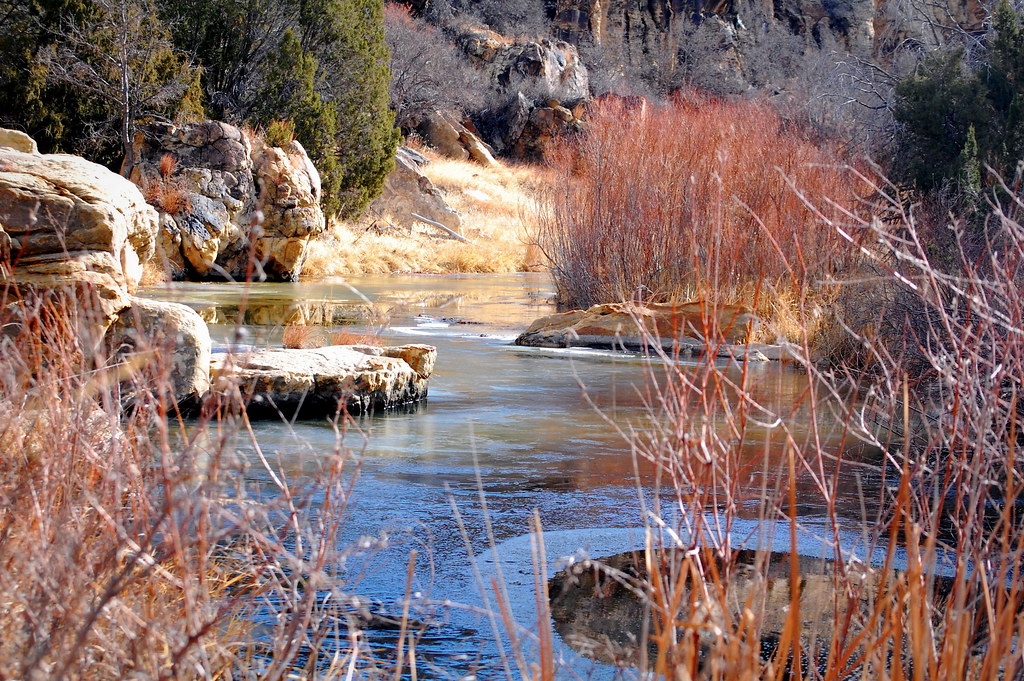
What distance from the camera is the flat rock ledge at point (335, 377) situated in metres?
6.92

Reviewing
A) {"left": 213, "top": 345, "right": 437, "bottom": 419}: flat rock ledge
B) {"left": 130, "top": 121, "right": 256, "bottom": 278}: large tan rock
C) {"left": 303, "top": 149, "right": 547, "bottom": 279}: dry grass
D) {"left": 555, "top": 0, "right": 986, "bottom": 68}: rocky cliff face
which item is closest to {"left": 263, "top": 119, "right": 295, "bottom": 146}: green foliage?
{"left": 130, "top": 121, "right": 256, "bottom": 278}: large tan rock

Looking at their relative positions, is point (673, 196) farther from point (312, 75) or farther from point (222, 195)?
point (312, 75)

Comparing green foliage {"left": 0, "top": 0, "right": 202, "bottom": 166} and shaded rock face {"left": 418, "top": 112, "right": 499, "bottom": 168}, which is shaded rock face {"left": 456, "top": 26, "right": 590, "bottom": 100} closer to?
shaded rock face {"left": 418, "top": 112, "right": 499, "bottom": 168}

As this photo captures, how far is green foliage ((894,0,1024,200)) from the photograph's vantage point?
9102mm

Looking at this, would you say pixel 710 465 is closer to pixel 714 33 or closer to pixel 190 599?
pixel 190 599

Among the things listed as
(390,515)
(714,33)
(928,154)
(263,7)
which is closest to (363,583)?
(390,515)

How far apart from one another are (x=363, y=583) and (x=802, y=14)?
166 ft

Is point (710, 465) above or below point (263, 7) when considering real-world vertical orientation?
below

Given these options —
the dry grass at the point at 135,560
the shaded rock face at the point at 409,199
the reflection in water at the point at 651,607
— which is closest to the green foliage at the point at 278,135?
the shaded rock face at the point at 409,199

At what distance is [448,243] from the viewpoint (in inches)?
958

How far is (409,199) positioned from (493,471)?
2132 cm

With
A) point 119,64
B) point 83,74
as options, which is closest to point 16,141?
point 83,74

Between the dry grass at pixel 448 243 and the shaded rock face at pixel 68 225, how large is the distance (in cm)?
996

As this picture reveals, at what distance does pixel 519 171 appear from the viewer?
3581 cm
